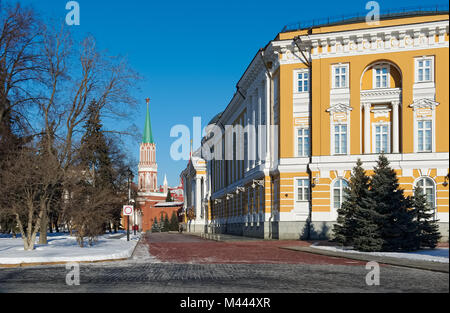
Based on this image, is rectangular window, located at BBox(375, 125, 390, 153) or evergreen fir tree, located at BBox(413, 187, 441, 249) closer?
evergreen fir tree, located at BBox(413, 187, 441, 249)

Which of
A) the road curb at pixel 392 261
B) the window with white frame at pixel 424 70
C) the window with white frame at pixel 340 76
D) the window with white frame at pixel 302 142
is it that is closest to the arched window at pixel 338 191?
the window with white frame at pixel 302 142

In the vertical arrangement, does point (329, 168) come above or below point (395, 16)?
below

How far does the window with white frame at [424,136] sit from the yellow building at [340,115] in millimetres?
59

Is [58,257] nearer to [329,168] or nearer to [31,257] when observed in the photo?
[31,257]

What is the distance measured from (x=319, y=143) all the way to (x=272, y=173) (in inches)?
181

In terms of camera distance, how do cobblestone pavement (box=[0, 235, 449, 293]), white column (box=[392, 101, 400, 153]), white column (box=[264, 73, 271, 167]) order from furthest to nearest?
white column (box=[264, 73, 271, 167]), white column (box=[392, 101, 400, 153]), cobblestone pavement (box=[0, 235, 449, 293])

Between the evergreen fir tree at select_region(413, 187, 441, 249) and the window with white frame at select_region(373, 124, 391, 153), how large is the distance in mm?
16961

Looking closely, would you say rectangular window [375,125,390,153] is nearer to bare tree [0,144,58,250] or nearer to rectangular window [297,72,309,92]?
rectangular window [297,72,309,92]

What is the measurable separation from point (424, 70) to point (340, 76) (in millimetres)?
5384

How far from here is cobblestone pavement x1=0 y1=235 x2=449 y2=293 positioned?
12.4 meters

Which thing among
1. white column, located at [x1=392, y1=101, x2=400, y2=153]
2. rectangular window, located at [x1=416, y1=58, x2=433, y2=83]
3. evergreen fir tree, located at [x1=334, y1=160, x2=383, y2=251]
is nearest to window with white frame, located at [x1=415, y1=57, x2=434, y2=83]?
rectangular window, located at [x1=416, y1=58, x2=433, y2=83]

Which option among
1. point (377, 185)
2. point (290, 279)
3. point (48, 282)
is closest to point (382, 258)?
point (377, 185)

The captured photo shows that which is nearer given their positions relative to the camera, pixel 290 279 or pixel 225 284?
pixel 225 284

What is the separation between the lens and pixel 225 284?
13344 mm
